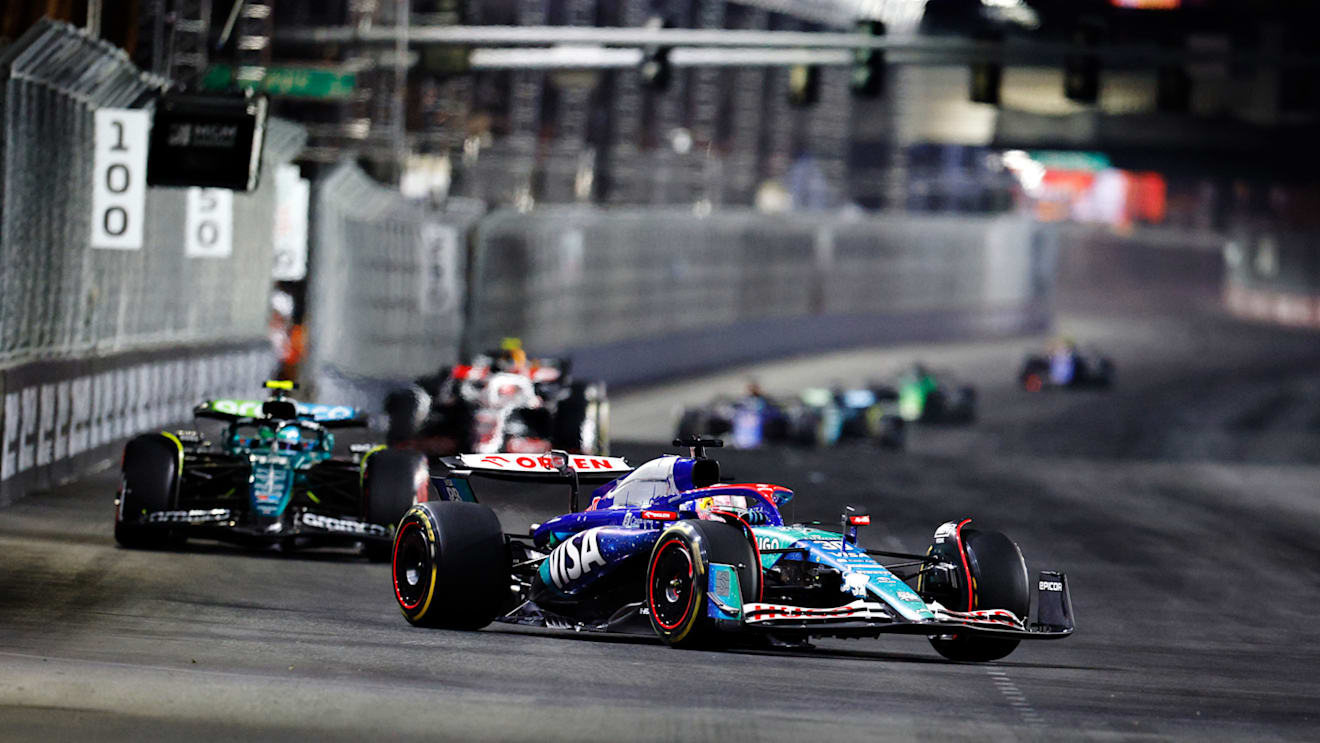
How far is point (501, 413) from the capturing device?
2470 centimetres

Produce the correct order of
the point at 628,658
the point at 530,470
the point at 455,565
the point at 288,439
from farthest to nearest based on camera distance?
the point at 288,439 → the point at 530,470 → the point at 455,565 → the point at 628,658

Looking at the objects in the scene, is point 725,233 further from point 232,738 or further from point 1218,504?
point 232,738

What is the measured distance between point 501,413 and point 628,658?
13.0m

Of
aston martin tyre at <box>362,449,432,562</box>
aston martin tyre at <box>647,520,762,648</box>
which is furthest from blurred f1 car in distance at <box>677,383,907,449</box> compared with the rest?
aston martin tyre at <box>647,520,762,648</box>

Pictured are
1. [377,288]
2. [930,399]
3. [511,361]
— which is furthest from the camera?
[930,399]

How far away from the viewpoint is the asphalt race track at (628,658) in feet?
32.0

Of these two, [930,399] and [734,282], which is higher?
[734,282]

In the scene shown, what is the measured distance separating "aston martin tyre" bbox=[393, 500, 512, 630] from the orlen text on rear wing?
52cm

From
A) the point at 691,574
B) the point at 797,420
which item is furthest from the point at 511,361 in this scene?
the point at 691,574

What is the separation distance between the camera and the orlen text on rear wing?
43.3 ft

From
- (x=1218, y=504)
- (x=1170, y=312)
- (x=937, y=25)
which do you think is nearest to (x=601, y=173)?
(x=937, y=25)

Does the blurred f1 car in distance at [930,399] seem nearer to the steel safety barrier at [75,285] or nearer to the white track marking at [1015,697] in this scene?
the steel safety barrier at [75,285]

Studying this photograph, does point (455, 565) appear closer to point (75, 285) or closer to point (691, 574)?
point (691, 574)

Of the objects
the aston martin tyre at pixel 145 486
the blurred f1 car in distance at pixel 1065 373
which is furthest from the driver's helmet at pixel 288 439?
the blurred f1 car in distance at pixel 1065 373
